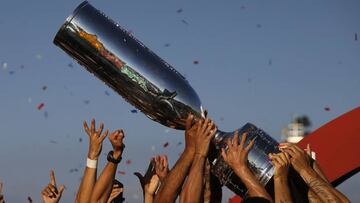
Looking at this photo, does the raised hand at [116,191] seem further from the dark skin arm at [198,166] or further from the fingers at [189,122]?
the dark skin arm at [198,166]

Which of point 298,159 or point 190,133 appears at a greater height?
point 190,133

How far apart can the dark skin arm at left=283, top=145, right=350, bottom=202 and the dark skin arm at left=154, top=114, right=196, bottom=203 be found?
686mm

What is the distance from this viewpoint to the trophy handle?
5.93 meters

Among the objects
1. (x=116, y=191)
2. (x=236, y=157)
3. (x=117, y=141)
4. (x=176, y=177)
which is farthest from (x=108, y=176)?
(x=236, y=157)

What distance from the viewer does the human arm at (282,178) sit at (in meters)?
4.99

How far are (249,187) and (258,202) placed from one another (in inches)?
15.6

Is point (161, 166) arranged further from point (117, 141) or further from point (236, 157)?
point (236, 157)

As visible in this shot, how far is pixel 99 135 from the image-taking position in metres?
6.19

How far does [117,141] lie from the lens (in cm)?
597

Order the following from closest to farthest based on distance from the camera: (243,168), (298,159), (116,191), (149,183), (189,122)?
(243,168) → (298,159) → (189,122) → (116,191) → (149,183)

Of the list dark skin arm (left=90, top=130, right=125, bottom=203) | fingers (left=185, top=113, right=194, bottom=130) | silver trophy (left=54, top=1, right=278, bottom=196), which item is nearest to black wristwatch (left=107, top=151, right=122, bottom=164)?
dark skin arm (left=90, top=130, right=125, bottom=203)

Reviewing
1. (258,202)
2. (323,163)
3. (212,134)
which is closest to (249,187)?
(258,202)

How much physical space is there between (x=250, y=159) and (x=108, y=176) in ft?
3.56

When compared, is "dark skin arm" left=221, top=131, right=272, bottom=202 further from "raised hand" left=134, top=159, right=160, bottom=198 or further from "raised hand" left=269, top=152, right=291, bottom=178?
"raised hand" left=134, top=159, right=160, bottom=198
